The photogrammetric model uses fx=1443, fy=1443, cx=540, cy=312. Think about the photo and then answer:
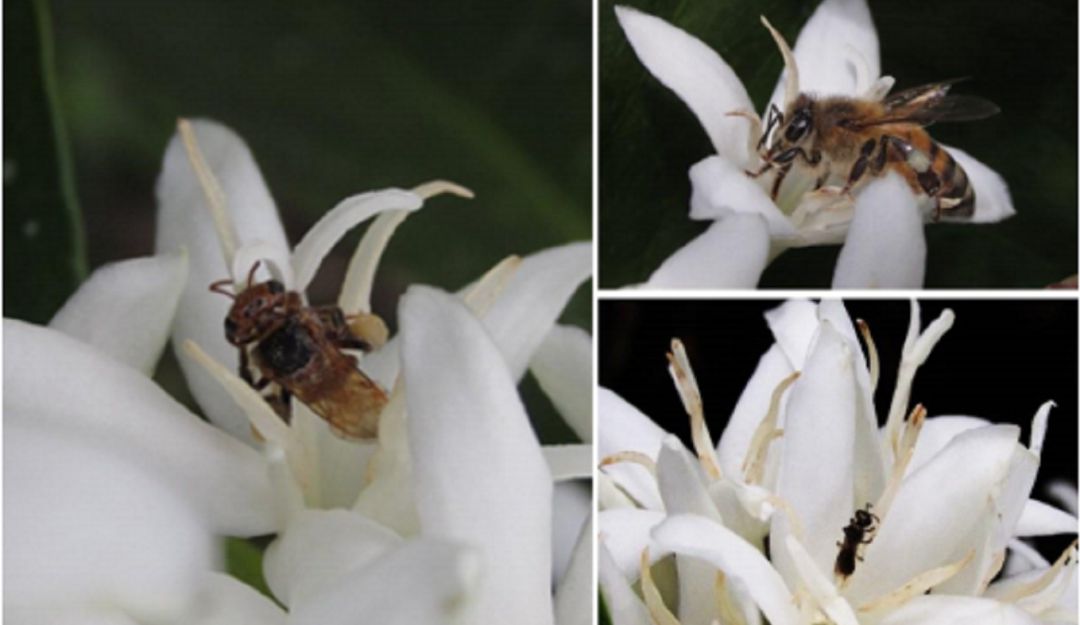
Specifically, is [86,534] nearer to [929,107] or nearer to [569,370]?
[569,370]

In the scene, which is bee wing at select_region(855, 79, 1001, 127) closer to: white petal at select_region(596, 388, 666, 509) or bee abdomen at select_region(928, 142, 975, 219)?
bee abdomen at select_region(928, 142, 975, 219)

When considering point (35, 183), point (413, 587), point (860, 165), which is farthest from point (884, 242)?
point (35, 183)

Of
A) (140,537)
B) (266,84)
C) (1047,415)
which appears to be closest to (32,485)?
(140,537)

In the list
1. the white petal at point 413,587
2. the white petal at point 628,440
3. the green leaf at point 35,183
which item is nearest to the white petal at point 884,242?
the white petal at point 628,440

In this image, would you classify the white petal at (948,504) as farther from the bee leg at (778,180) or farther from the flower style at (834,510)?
the bee leg at (778,180)

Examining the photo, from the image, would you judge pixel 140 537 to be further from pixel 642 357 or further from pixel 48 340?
pixel 642 357

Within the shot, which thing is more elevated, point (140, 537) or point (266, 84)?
point (266, 84)
